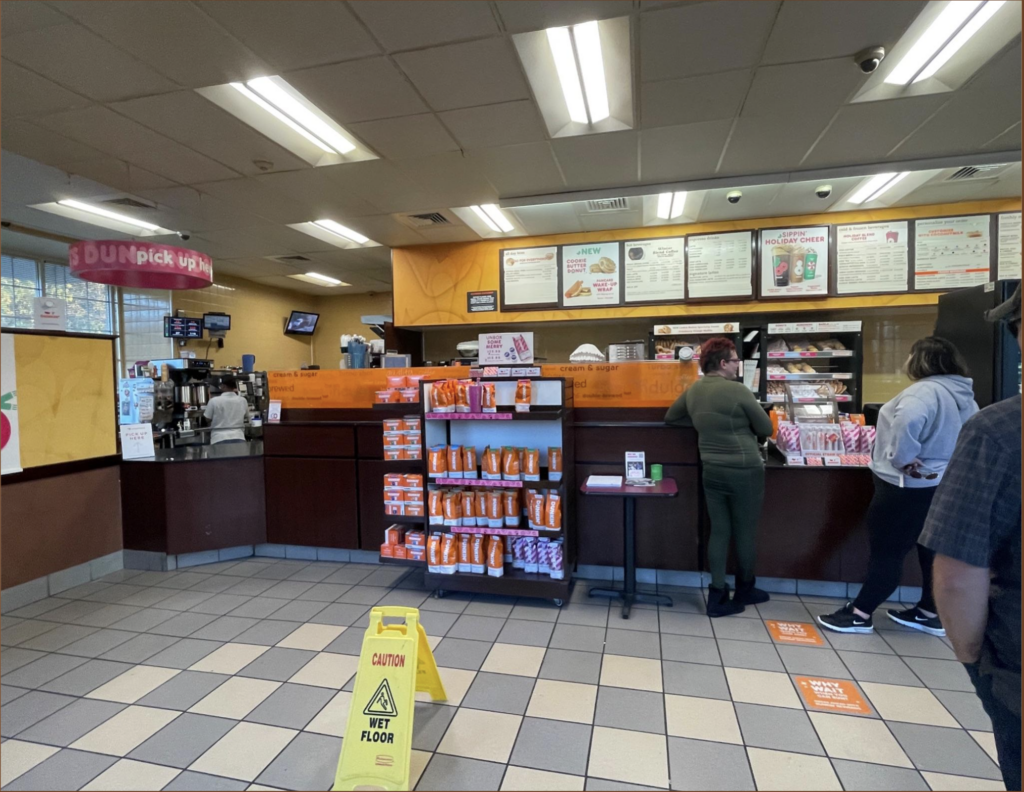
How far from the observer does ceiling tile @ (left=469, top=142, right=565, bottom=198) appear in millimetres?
3996

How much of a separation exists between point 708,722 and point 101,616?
162 inches

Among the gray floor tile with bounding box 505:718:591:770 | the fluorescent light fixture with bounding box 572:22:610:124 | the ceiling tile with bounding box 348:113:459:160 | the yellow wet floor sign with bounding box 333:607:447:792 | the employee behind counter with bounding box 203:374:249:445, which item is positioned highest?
the fluorescent light fixture with bounding box 572:22:610:124

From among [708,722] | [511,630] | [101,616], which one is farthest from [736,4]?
[101,616]

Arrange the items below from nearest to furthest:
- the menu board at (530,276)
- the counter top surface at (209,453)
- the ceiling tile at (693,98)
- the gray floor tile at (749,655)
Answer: the gray floor tile at (749,655) < the ceiling tile at (693,98) < the counter top surface at (209,453) < the menu board at (530,276)

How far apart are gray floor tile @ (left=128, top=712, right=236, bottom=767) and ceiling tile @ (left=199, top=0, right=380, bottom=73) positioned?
3552 mm

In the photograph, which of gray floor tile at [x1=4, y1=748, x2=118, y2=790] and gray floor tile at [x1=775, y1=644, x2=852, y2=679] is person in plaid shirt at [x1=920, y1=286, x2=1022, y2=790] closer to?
gray floor tile at [x1=775, y1=644, x2=852, y2=679]

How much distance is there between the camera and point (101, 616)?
3.54m

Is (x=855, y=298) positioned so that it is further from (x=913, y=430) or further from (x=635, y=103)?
(x=635, y=103)

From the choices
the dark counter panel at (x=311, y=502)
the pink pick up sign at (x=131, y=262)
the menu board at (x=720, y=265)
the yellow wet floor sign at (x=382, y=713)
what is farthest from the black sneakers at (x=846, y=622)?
the pink pick up sign at (x=131, y=262)

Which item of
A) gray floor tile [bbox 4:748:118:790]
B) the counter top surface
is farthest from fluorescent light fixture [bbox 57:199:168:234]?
gray floor tile [bbox 4:748:118:790]

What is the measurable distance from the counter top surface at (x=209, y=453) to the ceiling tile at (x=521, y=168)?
3.49 m

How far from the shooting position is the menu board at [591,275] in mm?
5914

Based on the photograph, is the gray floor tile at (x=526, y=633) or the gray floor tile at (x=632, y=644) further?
the gray floor tile at (x=526, y=633)

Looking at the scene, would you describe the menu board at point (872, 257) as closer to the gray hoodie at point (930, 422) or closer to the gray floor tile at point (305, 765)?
the gray hoodie at point (930, 422)
